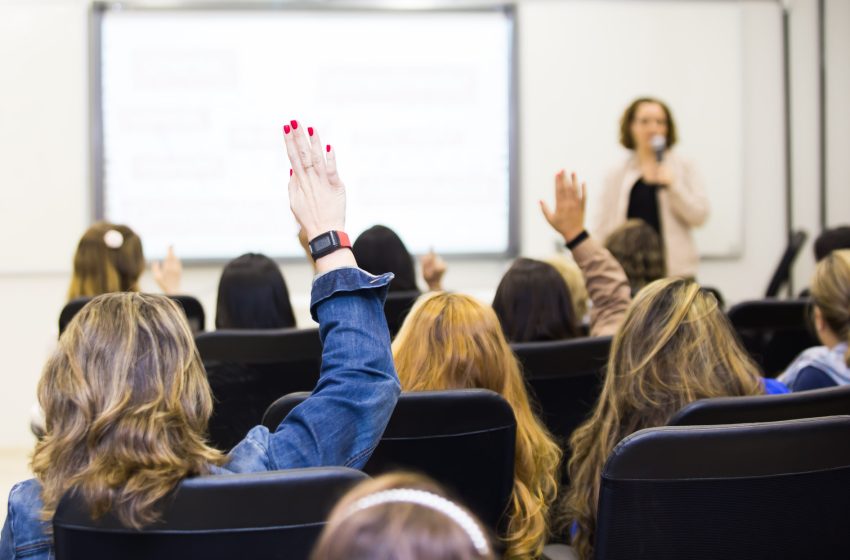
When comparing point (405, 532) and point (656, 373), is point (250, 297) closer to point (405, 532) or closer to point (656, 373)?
point (656, 373)

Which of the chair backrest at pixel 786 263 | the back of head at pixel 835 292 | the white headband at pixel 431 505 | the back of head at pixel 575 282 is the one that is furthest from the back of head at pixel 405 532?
the chair backrest at pixel 786 263

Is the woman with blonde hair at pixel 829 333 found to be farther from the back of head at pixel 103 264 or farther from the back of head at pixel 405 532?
the back of head at pixel 103 264

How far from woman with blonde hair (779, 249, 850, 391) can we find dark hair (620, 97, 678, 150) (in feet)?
8.37

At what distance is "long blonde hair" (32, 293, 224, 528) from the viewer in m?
1.26

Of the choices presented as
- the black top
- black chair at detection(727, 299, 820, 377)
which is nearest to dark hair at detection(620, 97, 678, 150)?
the black top

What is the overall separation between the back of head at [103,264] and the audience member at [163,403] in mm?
2356

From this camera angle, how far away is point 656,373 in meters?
1.95

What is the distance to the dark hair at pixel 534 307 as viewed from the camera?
2.80 meters

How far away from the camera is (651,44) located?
566cm

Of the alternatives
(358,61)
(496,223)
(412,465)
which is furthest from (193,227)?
(412,465)

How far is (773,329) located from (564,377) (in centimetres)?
114

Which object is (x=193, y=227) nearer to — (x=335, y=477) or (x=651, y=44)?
(x=651, y=44)

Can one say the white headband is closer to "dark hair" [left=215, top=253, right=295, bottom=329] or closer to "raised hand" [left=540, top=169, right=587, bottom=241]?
"raised hand" [left=540, top=169, right=587, bottom=241]

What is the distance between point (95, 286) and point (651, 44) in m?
3.41
